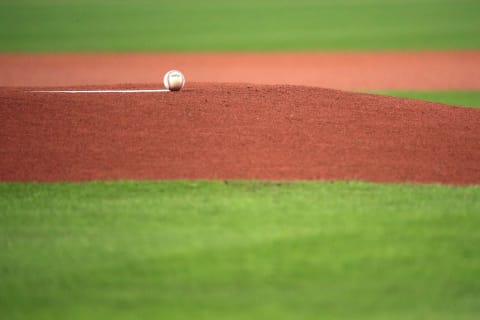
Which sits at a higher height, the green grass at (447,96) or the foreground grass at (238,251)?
the green grass at (447,96)

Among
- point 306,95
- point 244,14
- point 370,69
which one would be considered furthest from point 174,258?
point 244,14

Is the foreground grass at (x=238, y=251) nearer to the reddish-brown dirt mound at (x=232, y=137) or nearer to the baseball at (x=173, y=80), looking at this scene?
the reddish-brown dirt mound at (x=232, y=137)

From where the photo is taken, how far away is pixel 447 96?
1936cm

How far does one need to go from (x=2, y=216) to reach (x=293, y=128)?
11.6 ft

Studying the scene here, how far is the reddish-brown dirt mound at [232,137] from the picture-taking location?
29.6 feet

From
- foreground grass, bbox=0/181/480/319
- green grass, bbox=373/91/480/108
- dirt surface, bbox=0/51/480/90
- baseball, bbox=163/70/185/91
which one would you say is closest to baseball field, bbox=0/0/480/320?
foreground grass, bbox=0/181/480/319

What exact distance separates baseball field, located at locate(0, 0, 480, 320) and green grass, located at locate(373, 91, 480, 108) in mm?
6559

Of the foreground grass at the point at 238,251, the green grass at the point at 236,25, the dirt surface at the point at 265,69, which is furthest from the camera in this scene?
the green grass at the point at 236,25

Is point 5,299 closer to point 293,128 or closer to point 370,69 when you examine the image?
point 293,128

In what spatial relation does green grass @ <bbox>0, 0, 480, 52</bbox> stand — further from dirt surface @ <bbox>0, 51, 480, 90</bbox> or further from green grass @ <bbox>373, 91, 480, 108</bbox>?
green grass @ <bbox>373, 91, 480, 108</bbox>

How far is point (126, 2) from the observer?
1962 inches

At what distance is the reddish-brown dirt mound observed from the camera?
9.02m

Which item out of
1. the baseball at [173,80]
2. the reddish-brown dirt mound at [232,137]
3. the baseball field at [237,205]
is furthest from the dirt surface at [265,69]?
the reddish-brown dirt mound at [232,137]

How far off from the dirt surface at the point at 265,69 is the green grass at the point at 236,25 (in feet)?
9.35
